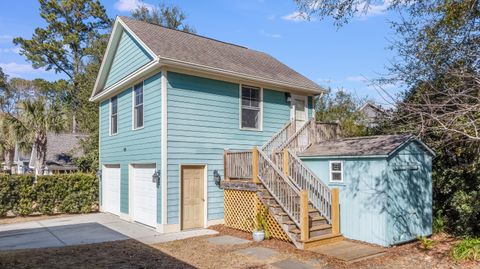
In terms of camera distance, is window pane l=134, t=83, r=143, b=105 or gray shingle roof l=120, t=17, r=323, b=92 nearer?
gray shingle roof l=120, t=17, r=323, b=92

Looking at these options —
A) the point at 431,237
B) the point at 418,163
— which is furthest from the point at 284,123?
the point at 431,237

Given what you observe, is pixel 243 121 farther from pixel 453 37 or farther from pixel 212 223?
pixel 453 37

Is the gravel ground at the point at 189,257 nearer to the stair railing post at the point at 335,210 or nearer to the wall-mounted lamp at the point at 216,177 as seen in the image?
the stair railing post at the point at 335,210

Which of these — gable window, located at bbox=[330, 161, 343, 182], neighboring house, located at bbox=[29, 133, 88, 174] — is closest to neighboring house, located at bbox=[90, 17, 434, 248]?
gable window, located at bbox=[330, 161, 343, 182]

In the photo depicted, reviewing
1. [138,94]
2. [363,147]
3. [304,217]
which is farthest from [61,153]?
[363,147]

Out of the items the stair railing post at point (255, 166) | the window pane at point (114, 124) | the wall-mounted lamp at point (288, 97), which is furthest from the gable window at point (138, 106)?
the wall-mounted lamp at point (288, 97)

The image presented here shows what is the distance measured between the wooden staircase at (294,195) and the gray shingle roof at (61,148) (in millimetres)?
18495

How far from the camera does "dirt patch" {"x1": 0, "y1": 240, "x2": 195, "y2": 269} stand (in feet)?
22.8

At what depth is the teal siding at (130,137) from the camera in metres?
10.6

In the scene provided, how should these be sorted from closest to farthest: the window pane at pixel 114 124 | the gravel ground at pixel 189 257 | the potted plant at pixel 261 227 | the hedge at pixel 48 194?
the gravel ground at pixel 189 257
the potted plant at pixel 261 227
the hedge at pixel 48 194
the window pane at pixel 114 124

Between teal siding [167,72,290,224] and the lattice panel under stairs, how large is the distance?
39 cm

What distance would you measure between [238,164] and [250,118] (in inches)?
86.5

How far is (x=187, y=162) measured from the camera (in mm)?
10539

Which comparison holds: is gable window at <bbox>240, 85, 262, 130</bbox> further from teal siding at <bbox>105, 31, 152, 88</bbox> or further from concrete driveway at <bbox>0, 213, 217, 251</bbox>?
concrete driveway at <bbox>0, 213, 217, 251</bbox>
